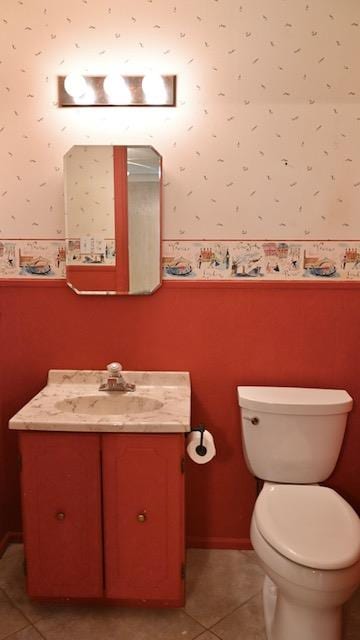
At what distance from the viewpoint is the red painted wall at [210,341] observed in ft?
6.28

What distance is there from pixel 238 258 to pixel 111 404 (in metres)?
0.81

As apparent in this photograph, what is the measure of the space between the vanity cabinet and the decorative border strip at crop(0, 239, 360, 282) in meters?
0.73

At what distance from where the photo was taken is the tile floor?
160 centimetres

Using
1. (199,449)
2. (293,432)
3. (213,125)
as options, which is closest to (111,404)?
(199,449)

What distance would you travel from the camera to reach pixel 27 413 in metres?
1.61

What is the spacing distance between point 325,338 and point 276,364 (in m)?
0.24

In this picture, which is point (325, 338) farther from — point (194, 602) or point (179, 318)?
point (194, 602)

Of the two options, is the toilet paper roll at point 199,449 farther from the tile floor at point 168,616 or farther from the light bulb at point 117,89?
the light bulb at point 117,89

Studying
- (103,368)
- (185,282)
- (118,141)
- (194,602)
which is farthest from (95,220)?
(194,602)

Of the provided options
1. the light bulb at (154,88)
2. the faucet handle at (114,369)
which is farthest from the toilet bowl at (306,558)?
the light bulb at (154,88)

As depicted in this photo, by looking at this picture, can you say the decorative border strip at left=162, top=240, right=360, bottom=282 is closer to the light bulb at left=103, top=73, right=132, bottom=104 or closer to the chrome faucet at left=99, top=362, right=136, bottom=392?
the chrome faucet at left=99, top=362, right=136, bottom=392

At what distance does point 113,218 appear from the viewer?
188cm

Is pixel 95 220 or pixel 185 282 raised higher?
pixel 95 220

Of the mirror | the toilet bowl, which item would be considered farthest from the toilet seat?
the mirror
